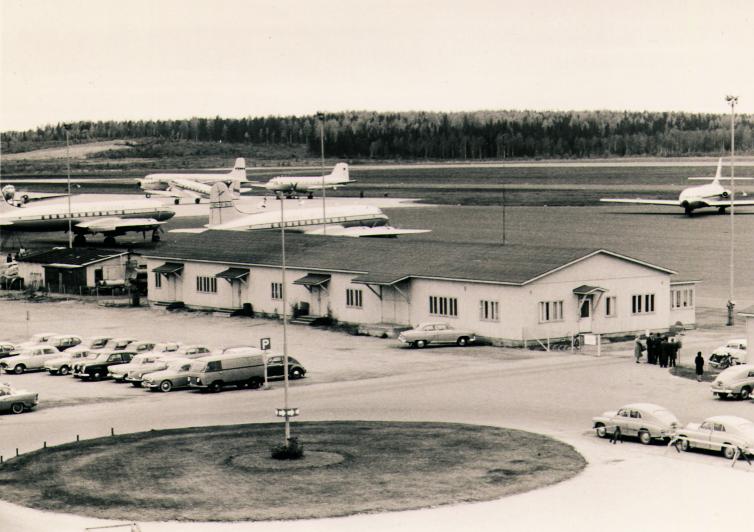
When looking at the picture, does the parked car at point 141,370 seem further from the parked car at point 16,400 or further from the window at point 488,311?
the window at point 488,311

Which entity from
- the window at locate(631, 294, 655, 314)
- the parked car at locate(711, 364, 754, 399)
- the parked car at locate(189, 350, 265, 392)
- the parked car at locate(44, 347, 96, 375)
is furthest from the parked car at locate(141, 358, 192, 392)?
the window at locate(631, 294, 655, 314)

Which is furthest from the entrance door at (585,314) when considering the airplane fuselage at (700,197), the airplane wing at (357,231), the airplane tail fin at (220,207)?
the airplane fuselage at (700,197)

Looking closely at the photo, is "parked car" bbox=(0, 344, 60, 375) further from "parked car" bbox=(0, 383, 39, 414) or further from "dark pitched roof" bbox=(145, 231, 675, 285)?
"dark pitched roof" bbox=(145, 231, 675, 285)

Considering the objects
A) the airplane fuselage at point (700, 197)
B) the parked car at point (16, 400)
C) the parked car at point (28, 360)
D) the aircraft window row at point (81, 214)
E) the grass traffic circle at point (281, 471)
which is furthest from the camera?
the airplane fuselage at point (700, 197)

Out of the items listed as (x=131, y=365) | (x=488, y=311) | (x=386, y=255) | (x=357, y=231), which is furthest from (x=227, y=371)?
(x=357, y=231)

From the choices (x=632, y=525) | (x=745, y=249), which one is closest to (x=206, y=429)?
(x=632, y=525)

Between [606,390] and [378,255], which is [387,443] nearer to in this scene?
[606,390]
